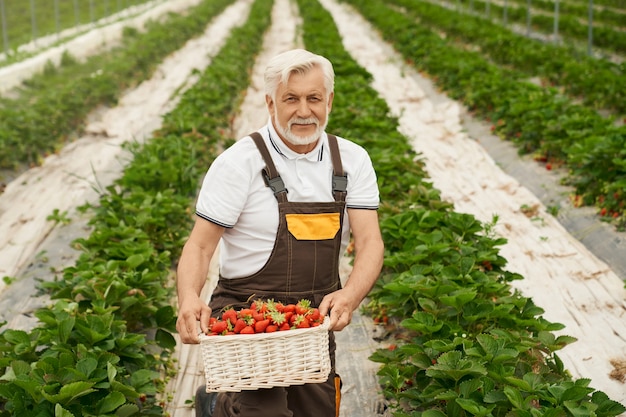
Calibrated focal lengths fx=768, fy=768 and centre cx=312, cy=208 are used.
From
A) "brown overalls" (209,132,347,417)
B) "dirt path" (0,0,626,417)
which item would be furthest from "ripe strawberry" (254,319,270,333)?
"dirt path" (0,0,626,417)

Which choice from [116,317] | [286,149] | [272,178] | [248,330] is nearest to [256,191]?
[272,178]

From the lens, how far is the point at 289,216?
9.13 ft

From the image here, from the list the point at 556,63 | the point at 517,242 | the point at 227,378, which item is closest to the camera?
the point at 227,378

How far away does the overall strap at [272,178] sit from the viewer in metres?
2.79

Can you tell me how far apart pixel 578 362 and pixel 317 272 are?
192cm

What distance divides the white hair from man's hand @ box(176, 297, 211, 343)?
2.60 ft

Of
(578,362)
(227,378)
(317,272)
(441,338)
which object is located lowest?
(578,362)

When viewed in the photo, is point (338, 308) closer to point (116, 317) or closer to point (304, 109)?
point (304, 109)

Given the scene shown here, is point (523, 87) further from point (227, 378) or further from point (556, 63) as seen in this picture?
point (227, 378)

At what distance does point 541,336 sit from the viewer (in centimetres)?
340

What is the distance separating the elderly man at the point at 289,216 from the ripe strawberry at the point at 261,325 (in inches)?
9.4

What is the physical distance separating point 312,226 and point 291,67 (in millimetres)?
578

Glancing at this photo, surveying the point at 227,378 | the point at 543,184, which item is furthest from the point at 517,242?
the point at 227,378

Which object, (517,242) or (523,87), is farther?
(523,87)
